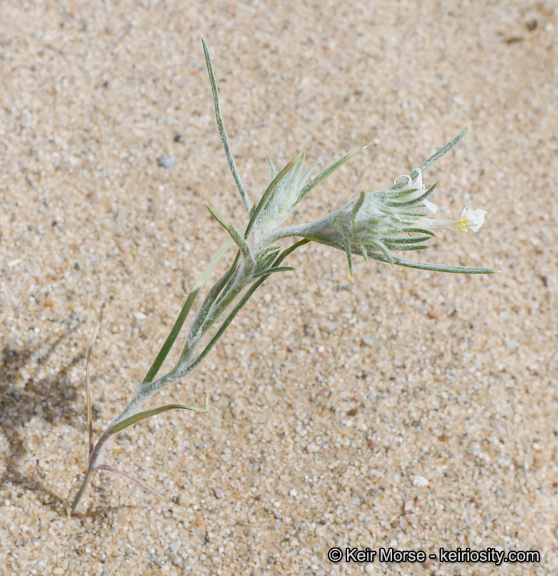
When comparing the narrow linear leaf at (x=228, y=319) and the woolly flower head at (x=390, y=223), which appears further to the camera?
the narrow linear leaf at (x=228, y=319)

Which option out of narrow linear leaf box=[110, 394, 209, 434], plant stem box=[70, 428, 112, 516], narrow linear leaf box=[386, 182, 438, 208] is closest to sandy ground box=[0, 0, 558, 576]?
plant stem box=[70, 428, 112, 516]

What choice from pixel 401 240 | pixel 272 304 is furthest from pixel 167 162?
pixel 401 240

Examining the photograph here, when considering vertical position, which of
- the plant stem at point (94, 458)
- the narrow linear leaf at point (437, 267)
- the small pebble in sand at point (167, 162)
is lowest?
the plant stem at point (94, 458)

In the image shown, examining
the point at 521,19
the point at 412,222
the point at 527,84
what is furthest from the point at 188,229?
the point at 521,19

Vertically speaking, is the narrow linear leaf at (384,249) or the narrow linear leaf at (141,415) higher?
the narrow linear leaf at (384,249)

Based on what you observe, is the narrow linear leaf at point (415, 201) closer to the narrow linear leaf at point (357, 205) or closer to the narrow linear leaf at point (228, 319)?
the narrow linear leaf at point (357, 205)

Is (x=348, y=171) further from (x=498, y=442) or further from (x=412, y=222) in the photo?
(x=412, y=222)

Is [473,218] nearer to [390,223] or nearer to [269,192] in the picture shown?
[390,223]

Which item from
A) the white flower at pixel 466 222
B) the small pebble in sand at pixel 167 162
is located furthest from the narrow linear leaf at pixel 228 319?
the small pebble in sand at pixel 167 162
